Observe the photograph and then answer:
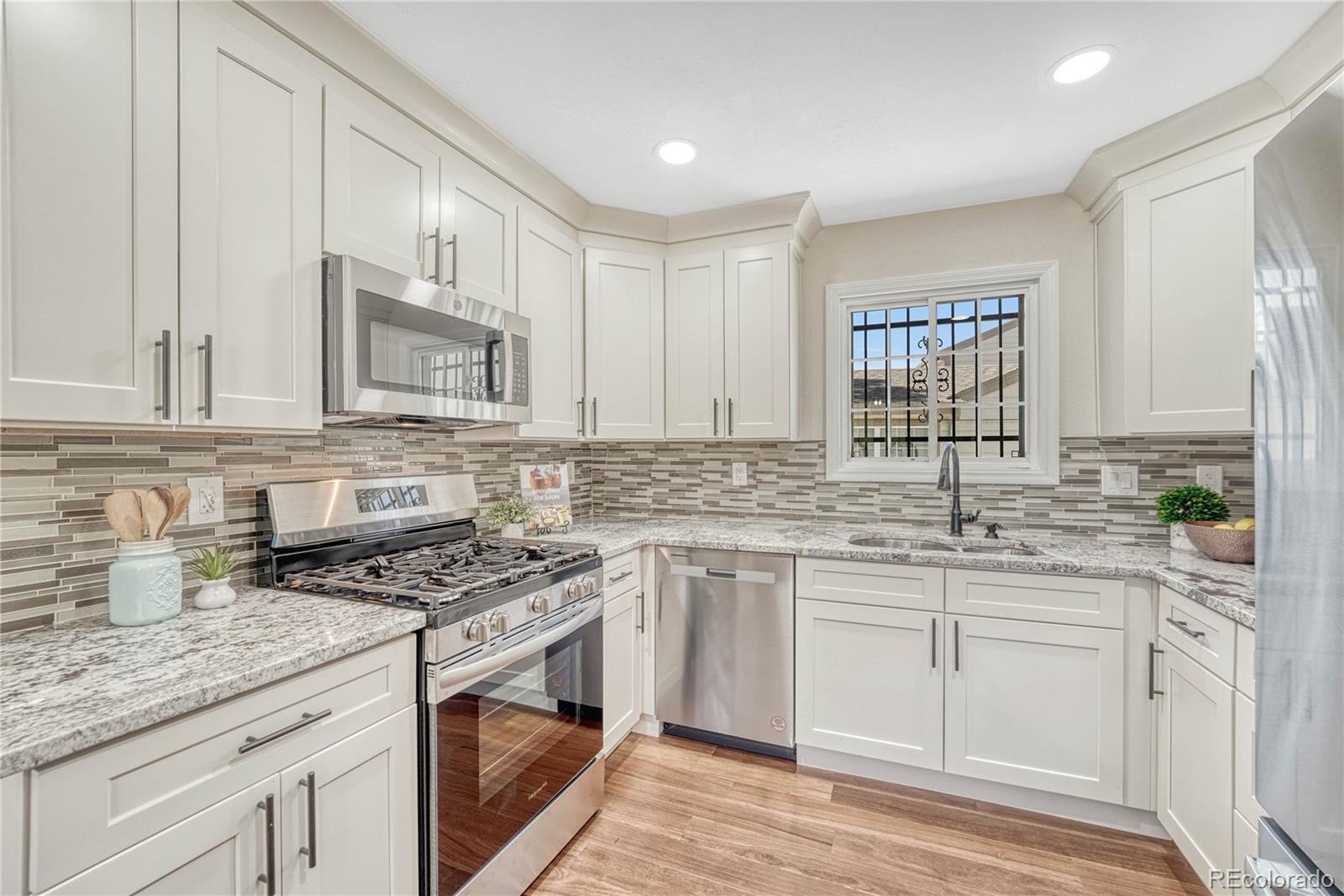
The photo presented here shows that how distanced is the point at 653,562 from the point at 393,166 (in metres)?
1.76

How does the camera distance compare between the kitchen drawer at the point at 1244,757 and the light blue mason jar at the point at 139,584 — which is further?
the kitchen drawer at the point at 1244,757

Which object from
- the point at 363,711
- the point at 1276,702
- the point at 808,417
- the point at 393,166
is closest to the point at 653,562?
the point at 808,417

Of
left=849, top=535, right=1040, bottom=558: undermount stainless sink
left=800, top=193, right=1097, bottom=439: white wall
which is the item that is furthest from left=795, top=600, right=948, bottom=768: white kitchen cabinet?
left=800, top=193, right=1097, bottom=439: white wall

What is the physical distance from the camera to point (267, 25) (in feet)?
4.56

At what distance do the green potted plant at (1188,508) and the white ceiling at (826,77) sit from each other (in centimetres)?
136

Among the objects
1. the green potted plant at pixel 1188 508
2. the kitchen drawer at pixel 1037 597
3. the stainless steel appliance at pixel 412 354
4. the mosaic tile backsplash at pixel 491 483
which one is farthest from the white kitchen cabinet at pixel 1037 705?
the stainless steel appliance at pixel 412 354

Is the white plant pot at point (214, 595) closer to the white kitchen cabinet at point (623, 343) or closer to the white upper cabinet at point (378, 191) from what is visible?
the white upper cabinet at point (378, 191)

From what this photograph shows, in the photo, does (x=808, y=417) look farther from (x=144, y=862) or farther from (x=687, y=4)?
(x=144, y=862)

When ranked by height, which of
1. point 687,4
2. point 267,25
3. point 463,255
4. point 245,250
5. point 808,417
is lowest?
point 808,417

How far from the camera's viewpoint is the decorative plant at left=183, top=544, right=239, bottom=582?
4.58ft

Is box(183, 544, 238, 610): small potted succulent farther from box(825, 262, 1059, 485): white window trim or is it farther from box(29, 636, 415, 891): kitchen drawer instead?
box(825, 262, 1059, 485): white window trim

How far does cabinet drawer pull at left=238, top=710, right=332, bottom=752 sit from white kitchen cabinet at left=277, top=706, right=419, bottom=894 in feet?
0.25

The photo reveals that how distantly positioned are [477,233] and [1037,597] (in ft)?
7.87

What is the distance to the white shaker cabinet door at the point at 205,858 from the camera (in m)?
0.84
